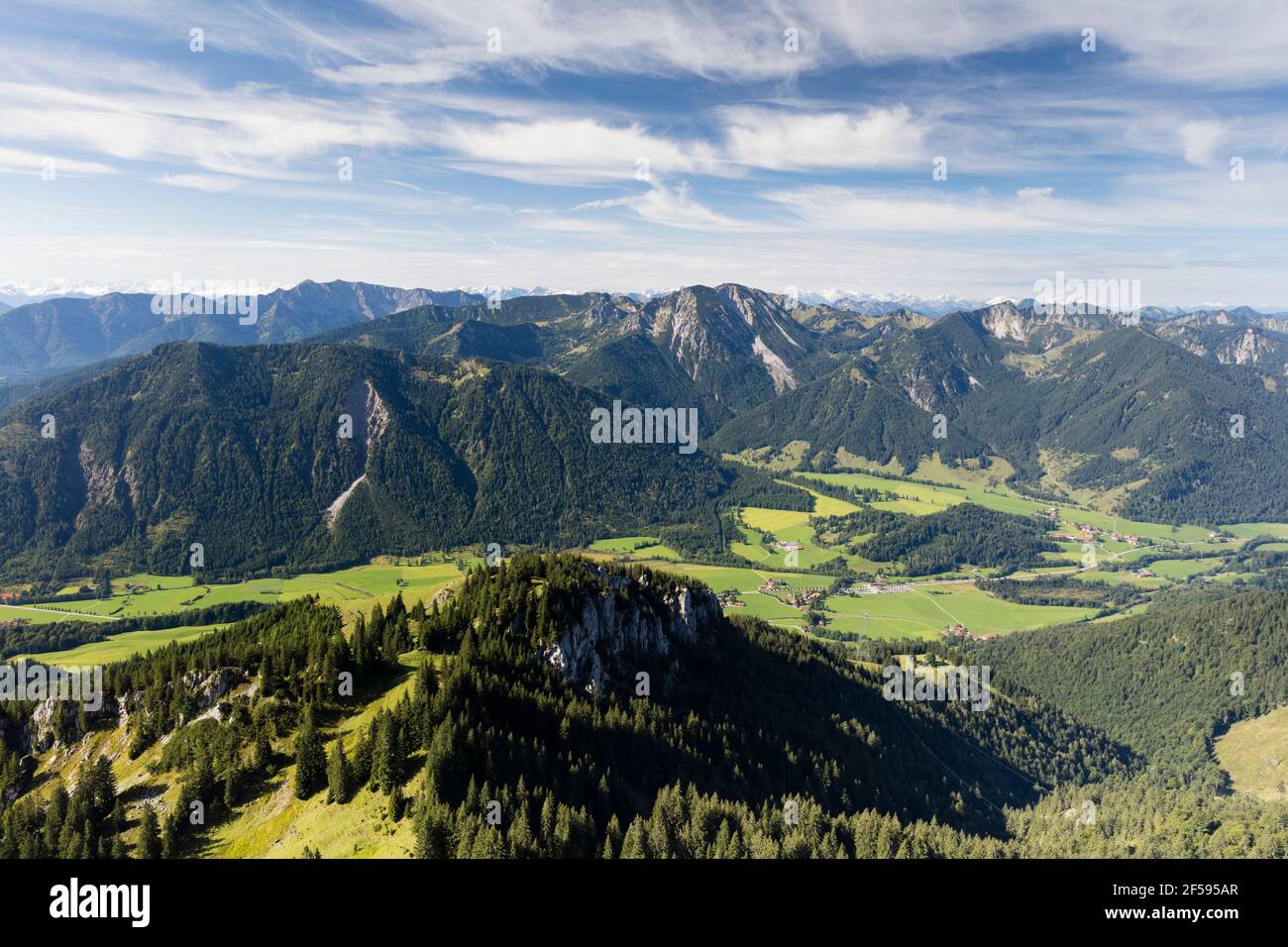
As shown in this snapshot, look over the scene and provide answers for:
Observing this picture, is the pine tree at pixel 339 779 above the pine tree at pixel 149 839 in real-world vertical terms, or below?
above

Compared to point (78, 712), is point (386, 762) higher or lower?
higher

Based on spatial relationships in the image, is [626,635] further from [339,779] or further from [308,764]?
[339,779]

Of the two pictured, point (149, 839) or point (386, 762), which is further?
point (386, 762)

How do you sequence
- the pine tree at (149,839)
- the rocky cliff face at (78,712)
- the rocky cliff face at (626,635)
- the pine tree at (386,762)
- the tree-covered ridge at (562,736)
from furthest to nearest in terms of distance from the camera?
the rocky cliff face at (626,635) < the rocky cliff face at (78,712) < the tree-covered ridge at (562,736) < the pine tree at (386,762) < the pine tree at (149,839)

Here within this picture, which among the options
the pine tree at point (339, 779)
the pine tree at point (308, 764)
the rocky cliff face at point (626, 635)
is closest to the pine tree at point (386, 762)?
the pine tree at point (339, 779)

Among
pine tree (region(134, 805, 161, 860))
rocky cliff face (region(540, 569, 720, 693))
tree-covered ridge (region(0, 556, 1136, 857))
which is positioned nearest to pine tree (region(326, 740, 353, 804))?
tree-covered ridge (region(0, 556, 1136, 857))

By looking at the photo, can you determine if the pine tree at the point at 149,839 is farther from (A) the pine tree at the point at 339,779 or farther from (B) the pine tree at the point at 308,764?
(A) the pine tree at the point at 339,779

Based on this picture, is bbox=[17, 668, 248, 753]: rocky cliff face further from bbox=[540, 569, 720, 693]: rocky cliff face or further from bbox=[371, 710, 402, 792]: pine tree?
bbox=[540, 569, 720, 693]: rocky cliff face

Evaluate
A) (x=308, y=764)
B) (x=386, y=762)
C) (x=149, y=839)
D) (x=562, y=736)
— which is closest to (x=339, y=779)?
(x=386, y=762)
